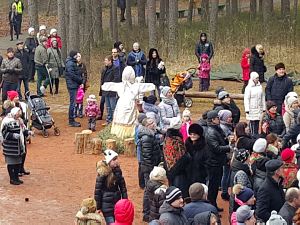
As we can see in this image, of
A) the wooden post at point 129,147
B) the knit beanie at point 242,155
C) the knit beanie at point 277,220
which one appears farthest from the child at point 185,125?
the knit beanie at point 277,220

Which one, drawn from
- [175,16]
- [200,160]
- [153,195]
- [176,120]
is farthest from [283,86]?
[175,16]

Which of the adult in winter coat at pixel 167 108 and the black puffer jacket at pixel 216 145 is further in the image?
the adult in winter coat at pixel 167 108

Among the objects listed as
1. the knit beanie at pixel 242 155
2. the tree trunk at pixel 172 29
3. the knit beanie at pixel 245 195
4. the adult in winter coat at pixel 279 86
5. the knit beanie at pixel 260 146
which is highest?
the tree trunk at pixel 172 29

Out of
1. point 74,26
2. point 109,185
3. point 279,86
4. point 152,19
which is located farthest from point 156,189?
point 152,19

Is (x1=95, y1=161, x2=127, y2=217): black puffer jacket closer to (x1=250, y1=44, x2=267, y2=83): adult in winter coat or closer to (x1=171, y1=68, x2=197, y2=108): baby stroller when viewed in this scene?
(x1=171, y1=68, x2=197, y2=108): baby stroller

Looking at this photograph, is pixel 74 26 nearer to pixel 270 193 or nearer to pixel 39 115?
pixel 39 115

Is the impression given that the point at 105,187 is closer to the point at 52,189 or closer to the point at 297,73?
the point at 52,189

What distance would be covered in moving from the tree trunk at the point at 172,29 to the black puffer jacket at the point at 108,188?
56.9 feet

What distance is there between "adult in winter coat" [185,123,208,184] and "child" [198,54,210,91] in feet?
33.9

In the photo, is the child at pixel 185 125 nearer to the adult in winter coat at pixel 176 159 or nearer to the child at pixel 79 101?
the adult in winter coat at pixel 176 159

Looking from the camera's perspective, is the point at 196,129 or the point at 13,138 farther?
the point at 13,138

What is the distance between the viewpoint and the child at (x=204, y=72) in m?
24.4

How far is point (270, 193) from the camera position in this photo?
12.1 meters

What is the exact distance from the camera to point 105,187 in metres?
12.9
